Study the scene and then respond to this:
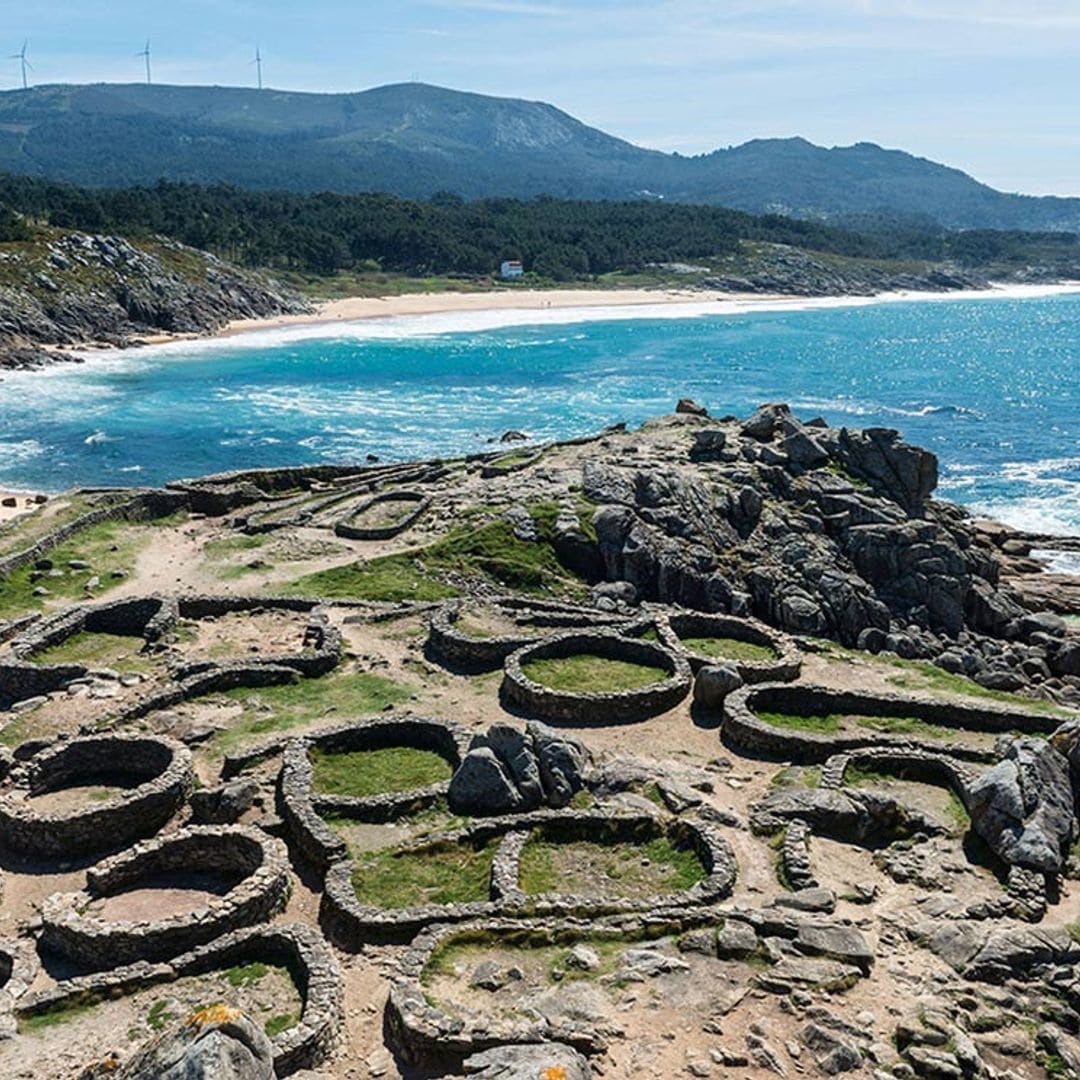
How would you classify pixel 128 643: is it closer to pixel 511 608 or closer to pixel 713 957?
pixel 511 608

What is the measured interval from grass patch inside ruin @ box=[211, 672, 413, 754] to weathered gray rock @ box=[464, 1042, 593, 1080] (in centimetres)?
1435

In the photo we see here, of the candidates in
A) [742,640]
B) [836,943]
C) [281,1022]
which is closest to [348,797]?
[281,1022]

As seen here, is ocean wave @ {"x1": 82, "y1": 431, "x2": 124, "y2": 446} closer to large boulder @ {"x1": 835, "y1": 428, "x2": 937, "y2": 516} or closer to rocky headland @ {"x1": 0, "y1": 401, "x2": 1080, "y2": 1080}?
rocky headland @ {"x1": 0, "y1": 401, "x2": 1080, "y2": 1080}

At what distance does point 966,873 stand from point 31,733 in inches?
896

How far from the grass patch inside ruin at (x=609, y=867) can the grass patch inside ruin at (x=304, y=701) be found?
9055mm

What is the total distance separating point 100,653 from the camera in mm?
36750

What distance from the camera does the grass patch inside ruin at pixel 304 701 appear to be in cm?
3036

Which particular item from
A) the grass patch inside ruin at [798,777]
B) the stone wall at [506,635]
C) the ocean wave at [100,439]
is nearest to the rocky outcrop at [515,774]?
the grass patch inside ruin at [798,777]

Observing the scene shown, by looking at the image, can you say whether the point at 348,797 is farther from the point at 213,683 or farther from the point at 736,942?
the point at 736,942

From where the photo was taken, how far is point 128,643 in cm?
3772

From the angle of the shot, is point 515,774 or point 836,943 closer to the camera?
point 836,943

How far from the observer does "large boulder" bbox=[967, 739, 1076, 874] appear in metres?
23.2

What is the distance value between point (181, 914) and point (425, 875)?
4637 mm

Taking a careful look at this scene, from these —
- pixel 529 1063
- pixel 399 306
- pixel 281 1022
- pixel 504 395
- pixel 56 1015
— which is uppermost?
pixel 399 306
